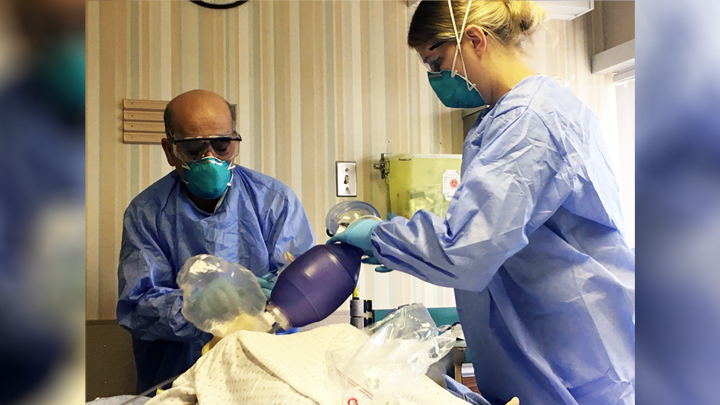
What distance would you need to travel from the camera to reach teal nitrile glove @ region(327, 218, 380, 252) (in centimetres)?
108

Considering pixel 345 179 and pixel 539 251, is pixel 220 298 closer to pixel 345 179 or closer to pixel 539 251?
pixel 539 251

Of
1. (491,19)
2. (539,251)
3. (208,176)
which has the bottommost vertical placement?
(539,251)

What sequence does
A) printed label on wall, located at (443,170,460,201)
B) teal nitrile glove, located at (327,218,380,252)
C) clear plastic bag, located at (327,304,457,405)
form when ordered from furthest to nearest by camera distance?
printed label on wall, located at (443,170,460,201) < teal nitrile glove, located at (327,218,380,252) < clear plastic bag, located at (327,304,457,405)

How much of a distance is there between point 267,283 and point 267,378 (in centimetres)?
59

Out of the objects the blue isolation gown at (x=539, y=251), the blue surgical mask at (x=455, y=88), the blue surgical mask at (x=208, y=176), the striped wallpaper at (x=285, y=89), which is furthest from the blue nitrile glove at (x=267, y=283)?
the striped wallpaper at (x=285, y=89)

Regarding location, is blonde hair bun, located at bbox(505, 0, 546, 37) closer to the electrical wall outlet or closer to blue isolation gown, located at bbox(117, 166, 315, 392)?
blue isolation gown, located at bbox(117, 166, 315, 392)

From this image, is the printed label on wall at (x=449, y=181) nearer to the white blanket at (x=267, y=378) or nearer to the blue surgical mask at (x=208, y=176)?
the blue surgical mask at (x=208, y=176)

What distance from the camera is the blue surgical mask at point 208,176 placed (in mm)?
1520

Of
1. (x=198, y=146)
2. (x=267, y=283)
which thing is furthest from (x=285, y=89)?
(x=267, y=283)

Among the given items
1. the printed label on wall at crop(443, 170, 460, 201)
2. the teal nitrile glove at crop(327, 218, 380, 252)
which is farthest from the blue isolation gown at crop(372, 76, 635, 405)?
the printed label on wall at crop(443, 170, 460, 201)

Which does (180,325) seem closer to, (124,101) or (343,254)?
(343,254)

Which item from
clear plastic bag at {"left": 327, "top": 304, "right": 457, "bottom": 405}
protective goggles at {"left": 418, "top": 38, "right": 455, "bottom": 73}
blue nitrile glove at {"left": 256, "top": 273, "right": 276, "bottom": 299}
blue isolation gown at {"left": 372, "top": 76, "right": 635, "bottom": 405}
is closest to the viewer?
clear plastic bag at {"left": 327, "top": 304, "right": 457, "bottom": 405}

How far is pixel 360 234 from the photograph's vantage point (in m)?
1.11

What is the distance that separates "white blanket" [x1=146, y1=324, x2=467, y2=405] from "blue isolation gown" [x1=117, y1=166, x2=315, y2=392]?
59 cm
